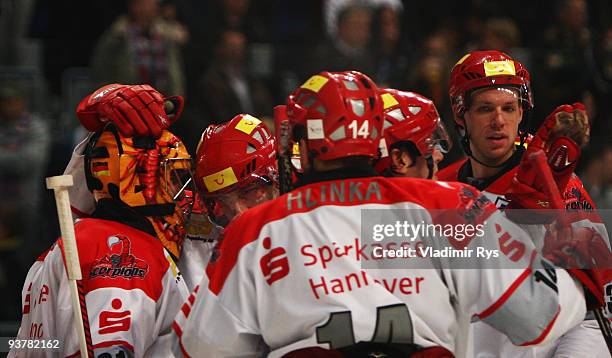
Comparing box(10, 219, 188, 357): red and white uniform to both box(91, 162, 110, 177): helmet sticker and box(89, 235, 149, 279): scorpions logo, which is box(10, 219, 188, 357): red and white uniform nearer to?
box(89, 235, 149, 279): scorpions logo

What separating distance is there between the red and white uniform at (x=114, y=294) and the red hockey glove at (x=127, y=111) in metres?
0.40

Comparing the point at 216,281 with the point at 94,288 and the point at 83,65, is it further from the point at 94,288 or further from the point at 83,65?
the point at 83,65

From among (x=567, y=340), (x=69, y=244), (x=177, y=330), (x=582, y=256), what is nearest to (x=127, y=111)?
(x=69, y=244)

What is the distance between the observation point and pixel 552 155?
4.22 m

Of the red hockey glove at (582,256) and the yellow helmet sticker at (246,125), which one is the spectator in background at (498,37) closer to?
the yellow helmet sticker at (246,125)

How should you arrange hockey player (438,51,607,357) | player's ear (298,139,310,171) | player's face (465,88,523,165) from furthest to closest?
player's face (465,88,523,165)
hockey player (438,51,607,357)
player's ear (298,139,310,171)

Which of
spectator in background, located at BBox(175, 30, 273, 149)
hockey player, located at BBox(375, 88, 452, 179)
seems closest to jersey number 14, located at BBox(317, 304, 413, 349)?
hockey player, located at BBox(375, 88, 452, 179)

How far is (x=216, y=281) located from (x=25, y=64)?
5.62 m

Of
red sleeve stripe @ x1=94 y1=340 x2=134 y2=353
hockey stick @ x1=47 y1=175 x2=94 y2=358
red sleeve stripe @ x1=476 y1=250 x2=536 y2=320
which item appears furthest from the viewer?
red sleeve stripe @ x1=94 y1=340 x2=134 y2=353

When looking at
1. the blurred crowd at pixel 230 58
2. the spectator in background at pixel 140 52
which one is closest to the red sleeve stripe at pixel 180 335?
the blurred crowd at pixel 230 58

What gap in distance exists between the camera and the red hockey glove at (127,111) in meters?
4.49

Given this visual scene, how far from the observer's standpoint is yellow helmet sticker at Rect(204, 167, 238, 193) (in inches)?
187

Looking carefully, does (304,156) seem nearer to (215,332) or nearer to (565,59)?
(215,332)

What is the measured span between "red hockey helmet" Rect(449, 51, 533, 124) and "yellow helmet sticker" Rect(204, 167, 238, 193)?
1.13m
